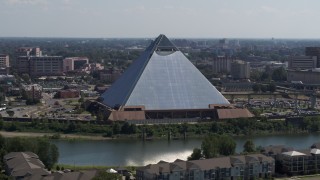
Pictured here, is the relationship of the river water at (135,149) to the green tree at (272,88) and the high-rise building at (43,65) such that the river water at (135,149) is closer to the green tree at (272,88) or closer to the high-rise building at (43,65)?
the green tree at (272,88)

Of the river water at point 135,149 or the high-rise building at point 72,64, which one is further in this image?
the high-rise building at point 72,64

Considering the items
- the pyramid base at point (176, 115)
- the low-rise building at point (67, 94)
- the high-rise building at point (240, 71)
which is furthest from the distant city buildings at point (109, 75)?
the pyramid base at point (176, 115)

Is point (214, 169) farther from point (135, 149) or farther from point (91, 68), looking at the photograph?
point (91, 68)

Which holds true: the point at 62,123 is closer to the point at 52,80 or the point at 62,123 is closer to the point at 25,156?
the point at 25,156

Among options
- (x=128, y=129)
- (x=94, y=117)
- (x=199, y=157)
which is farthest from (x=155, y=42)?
(x=199, y=157)

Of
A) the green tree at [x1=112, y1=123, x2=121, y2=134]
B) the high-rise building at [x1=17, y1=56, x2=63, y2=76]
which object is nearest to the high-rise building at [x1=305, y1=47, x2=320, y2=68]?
the high-rise building at [x1=17, y1=56, x2=63, y2=76]

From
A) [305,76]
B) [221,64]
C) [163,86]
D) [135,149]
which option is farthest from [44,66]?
[135,149]
